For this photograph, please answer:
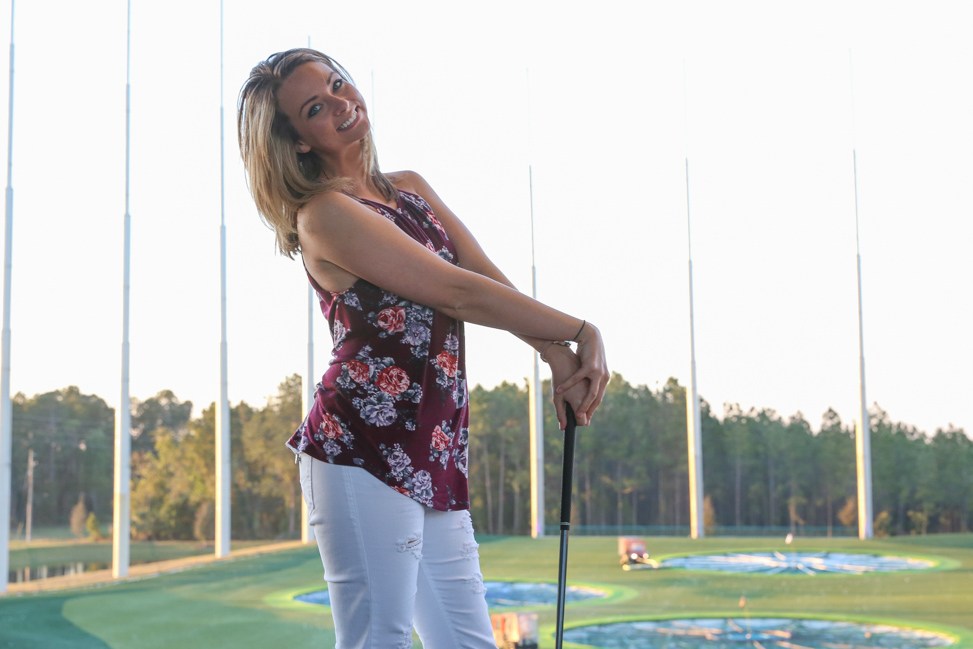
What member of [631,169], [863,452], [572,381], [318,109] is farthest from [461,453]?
[631,169]

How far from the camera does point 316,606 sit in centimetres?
504

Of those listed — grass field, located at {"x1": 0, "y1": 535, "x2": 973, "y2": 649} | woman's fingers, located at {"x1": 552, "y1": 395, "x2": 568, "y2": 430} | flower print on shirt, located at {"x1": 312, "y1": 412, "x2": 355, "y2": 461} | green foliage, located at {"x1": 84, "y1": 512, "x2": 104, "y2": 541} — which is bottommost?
grass field, located at {"x1": 0, "y1": 535, "x2": 973, "y2": 649}

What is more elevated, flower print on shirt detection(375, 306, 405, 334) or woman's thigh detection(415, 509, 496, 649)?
flower print on shirt detection(375, 306, 405, 334)

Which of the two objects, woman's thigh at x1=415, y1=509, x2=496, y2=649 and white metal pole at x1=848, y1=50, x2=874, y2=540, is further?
white metal pole at x1=848, y1=50, x2=874, y2=540

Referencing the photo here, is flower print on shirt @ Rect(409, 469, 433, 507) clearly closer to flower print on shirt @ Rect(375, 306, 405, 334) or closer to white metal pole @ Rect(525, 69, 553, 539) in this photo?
flower print on shirt @ Rect(375, 306, 405, 334)

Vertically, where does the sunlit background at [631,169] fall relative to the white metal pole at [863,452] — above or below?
above

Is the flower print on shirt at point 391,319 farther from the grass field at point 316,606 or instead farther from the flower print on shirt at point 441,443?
the grass field at point 316,606

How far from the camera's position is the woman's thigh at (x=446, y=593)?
A: 1.21 m

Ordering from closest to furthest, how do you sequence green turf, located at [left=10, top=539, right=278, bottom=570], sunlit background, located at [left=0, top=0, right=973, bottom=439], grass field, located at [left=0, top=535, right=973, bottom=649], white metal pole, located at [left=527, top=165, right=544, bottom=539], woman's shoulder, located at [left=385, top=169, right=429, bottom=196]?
1. woman's shoulder, located at [left=385, top=169, right=429, bottom=196]
2. grass field, located at [left=0, top=535, right=973, bottom=649]
3. green turf, located at [left=10, top=539, right=278, bottom=570]
4. sunlit background, located at [left=0, top=0, right=973, bottom=439]
5. white metal pole, located at [left=527, top=165, right=544, bottom=539]

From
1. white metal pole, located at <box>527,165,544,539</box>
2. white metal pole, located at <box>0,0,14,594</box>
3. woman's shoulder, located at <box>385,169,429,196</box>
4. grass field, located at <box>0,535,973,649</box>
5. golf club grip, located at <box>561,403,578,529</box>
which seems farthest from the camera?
white metal pole, located at <box>527,165,544,539</box>

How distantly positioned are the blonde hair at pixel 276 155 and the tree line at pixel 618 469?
5.79 meters

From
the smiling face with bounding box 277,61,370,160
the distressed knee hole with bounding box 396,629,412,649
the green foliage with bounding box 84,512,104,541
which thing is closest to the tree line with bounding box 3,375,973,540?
the green foliage with bounding box 84,512,104,541

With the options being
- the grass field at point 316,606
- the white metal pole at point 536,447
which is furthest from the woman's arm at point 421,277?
the white metal pole at point 536,447

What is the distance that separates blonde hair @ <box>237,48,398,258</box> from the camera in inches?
48.1
